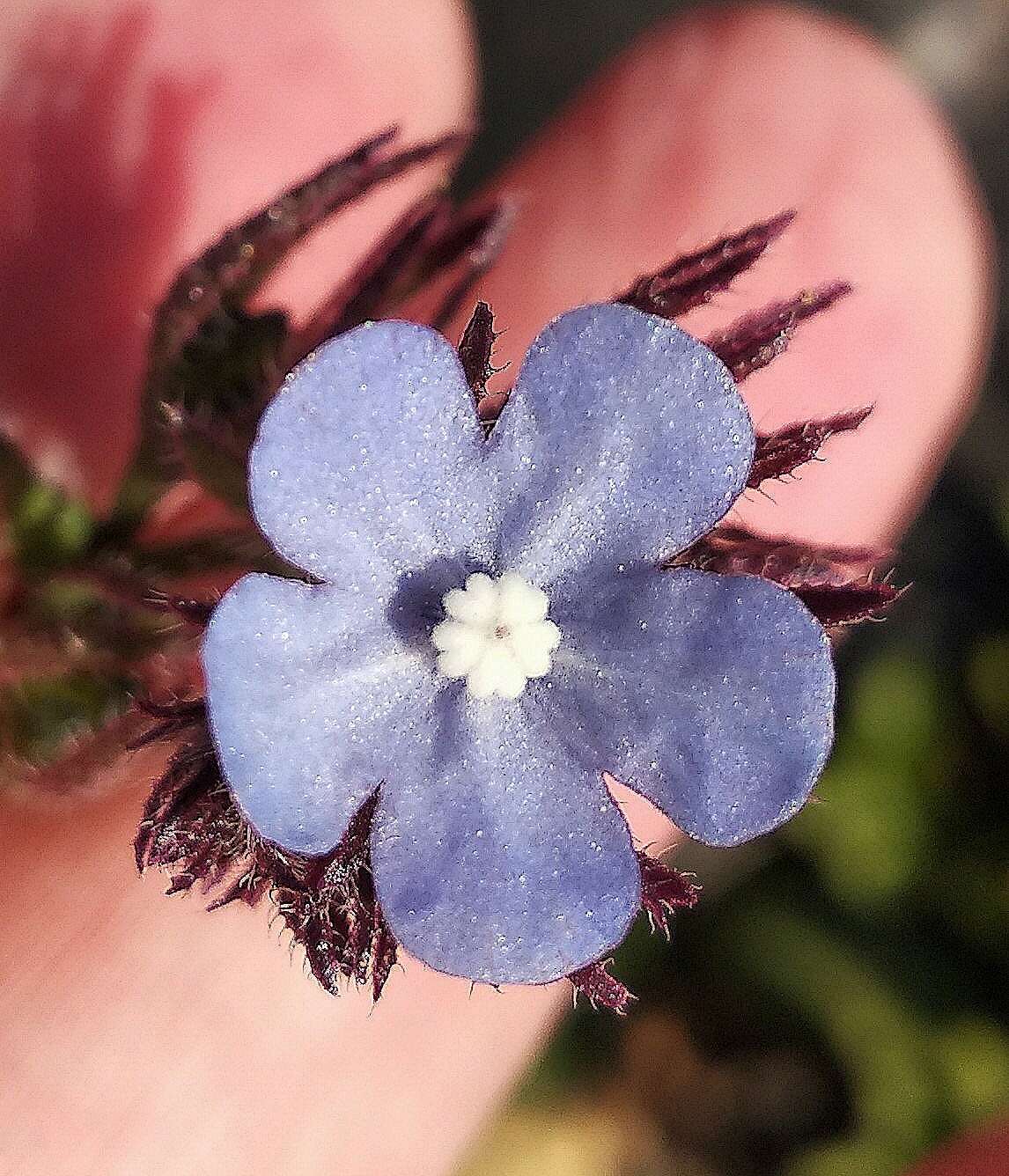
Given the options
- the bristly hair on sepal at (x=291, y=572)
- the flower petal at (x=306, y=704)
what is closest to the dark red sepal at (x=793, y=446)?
the bristly hair on sepal at (x=291, y=572)

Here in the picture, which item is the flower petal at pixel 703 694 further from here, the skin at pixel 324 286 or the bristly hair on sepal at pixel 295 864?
the skin at pixel 324 286

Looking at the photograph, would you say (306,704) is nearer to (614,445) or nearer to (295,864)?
(295,864)

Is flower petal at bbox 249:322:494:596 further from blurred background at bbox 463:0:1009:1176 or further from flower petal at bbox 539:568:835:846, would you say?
blurred background at bbox 463:0:1009:1176

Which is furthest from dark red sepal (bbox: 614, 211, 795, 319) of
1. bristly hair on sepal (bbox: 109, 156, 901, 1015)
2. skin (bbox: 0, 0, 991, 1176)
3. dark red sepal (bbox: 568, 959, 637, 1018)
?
skin (bbox: 0, 0, 991, 1176)

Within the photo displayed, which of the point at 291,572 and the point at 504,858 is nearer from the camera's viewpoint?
the point at 504,858

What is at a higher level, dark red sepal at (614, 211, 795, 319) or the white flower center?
dark red sepal at (614, 211, 795, 319)

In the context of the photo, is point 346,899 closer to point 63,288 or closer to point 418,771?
point 418,771

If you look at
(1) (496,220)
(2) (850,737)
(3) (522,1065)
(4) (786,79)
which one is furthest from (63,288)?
(2) (850,737)

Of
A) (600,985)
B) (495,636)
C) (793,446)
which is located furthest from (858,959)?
(495,636)
